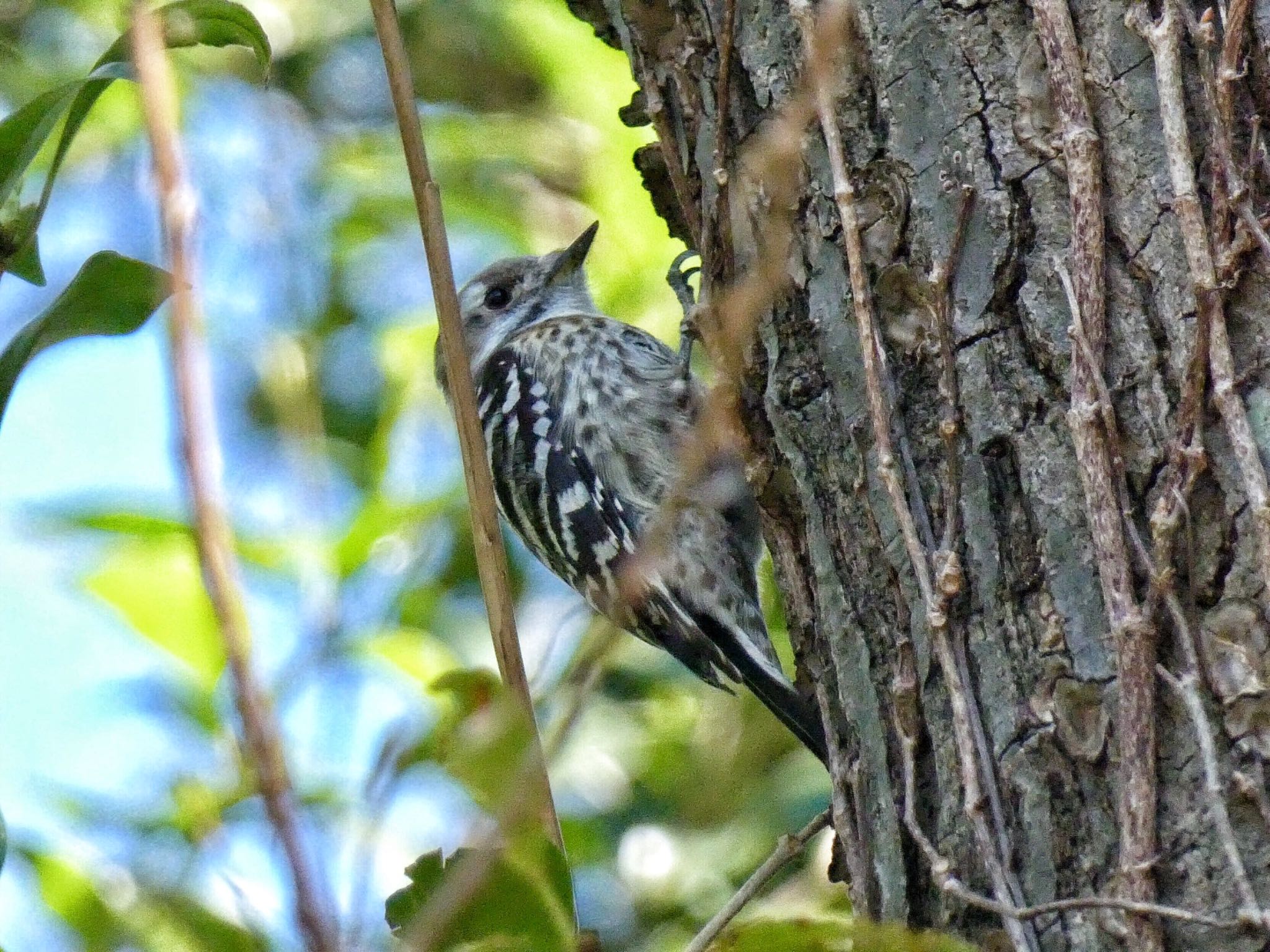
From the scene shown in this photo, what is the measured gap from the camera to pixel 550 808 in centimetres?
160

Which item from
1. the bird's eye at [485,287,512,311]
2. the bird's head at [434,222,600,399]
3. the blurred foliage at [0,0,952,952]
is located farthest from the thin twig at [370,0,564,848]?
the bird's eye at [485,287,512,311]

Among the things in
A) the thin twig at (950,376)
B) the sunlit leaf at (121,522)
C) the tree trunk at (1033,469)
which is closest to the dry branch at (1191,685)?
the tree trunk at (1033,469)

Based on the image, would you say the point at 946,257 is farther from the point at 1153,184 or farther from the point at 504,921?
the point at 504,921

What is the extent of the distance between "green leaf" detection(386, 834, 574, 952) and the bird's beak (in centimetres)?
311

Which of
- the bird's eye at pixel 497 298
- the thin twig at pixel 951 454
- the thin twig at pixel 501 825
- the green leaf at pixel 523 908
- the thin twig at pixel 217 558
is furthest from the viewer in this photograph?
the bird's eye at pixel 497 298

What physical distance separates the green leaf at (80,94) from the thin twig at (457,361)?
0.26m

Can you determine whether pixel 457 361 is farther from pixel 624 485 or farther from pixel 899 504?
pixel 624 485

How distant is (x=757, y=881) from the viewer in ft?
7.70

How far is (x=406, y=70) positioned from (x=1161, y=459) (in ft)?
3.38

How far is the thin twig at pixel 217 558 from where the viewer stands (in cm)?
85

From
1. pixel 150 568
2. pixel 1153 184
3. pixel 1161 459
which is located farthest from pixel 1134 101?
pixel 150 568

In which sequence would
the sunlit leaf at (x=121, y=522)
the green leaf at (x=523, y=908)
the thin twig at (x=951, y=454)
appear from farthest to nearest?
1. the sunlit leaf at (x=121, y=522)
2. the thin twig at (x=951, y=454)
3. the green leaf at (x=523, y=908)

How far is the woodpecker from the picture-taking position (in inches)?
156

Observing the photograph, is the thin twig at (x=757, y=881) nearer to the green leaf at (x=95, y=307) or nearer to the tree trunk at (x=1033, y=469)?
the tree trunk at (x=1033, y=469)
